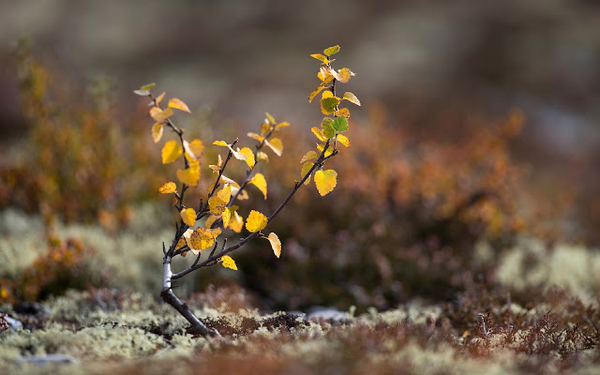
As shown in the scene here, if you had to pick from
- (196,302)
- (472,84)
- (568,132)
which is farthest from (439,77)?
(196,302)

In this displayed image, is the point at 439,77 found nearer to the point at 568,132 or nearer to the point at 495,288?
the point at 568,132

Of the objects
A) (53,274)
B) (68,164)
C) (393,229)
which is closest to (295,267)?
(393,229)

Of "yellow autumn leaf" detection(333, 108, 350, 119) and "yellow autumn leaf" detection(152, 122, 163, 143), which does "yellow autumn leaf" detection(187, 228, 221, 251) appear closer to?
"yellow autumn leaf" detection(152, 122, 163, 143)

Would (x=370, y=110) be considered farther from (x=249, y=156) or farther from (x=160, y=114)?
(x=160, y=114)

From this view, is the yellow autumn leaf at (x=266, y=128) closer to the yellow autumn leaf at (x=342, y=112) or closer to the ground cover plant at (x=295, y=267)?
the ground cover plant at (x=295, y=267)

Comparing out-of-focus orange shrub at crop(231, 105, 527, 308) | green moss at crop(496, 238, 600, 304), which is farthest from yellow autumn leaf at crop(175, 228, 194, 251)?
green moss at crop(496, 238, 600, 304)

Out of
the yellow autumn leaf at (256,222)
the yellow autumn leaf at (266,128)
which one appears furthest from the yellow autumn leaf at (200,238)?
the yellow autumn leaf at (266,128)
